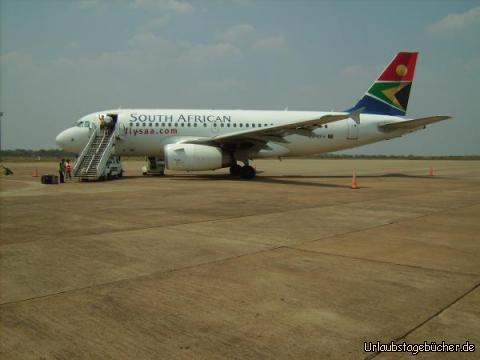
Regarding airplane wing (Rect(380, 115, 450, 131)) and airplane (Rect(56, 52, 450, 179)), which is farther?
airplane wing (Rect(380, 115, 450, 131))

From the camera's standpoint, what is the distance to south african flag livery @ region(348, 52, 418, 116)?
899 inches

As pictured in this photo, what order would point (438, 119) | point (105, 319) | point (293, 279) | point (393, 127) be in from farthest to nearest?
point (393, 127) < point (438, 119) < point (293, 279) < point (105, 319)

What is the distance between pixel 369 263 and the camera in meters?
5.07

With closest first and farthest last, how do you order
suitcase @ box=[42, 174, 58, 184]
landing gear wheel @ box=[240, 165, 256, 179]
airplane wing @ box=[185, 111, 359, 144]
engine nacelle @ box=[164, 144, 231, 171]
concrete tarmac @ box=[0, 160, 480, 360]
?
concrete tarmac @ box=[0, 160, 480, 360]
airplane wing @ box=[185, 111, 359, 144]
suitcase @ box=[42, 174, 58, 184]
engine nacelle @ box=[164, 144, 231, 171]
landing gear wheel @ box=[240, 165, 256, 179]

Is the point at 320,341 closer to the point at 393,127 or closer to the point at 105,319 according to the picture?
the point at 105,319

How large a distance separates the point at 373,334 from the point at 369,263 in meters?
2.05

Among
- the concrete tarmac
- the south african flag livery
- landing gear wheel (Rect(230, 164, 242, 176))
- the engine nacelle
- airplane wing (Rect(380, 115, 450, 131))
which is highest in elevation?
the south african flag livery

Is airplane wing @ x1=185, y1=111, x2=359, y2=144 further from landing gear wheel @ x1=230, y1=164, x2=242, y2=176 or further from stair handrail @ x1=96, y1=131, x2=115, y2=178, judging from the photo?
stair handrail @ x1=96, y1=131, x2=115, y2=178

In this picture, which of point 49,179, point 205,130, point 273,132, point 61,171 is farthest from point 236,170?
point 49,179

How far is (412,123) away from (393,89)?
2600 mm

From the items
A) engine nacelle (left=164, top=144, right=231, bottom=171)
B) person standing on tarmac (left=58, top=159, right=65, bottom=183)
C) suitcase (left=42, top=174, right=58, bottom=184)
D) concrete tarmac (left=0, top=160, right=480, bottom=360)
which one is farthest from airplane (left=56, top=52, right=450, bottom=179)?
concrete tarmac (left=0, top=160, right=480, bottom=360)

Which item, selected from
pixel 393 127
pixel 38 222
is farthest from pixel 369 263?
pixel 393 127

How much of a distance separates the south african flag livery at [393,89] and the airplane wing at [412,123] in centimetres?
101

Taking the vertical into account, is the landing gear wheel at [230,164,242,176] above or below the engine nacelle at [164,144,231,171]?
below
